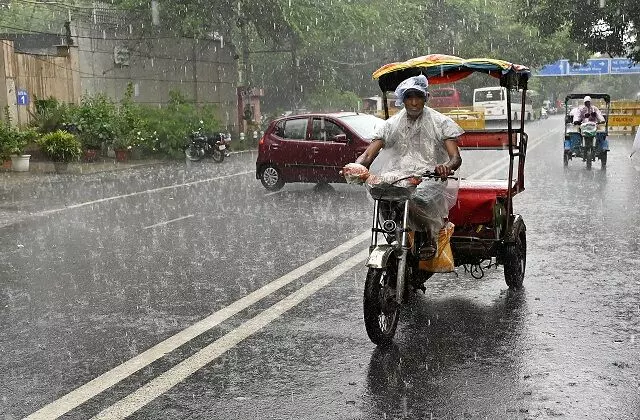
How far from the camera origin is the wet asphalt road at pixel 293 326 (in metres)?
4.48

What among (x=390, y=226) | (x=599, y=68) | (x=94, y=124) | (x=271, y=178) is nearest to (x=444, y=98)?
(x=94, y=124)

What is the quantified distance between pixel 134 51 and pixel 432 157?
26.1m

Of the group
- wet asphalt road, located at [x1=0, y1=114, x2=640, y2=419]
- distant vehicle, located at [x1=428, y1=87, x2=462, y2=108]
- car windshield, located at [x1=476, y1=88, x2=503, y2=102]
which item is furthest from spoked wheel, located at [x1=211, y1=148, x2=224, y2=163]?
car windshield, located at [x1=476, y1=88, x2=503, y2=102]

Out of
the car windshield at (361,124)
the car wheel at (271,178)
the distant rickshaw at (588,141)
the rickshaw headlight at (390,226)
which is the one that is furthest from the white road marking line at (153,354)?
the distant rickshaw at (588,141)

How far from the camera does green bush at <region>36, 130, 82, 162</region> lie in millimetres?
21234

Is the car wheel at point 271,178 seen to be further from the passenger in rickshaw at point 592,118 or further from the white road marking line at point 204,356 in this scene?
the white road marking line at point 204,356

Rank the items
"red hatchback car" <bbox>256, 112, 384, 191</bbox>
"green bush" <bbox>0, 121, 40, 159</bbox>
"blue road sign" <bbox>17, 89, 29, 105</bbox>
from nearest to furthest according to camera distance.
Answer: "red hatchback car" <bbox>256, 112, 384, 191</bbox> → "green bush" <bbox>0, 121, 40, 159</bbox> → "blue road sign" <bbox>17, 89, 29, 105</bbox>

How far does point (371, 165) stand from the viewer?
620 centimetres

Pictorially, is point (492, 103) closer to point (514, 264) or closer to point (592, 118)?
point (592, 118)

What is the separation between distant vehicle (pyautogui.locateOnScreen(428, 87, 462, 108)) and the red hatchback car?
1348 inches

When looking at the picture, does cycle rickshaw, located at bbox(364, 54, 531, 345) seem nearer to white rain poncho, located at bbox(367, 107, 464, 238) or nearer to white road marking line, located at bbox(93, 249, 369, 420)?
white rain poncho, located at bbox(367, 107, 464, 238)

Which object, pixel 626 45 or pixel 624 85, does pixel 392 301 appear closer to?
pixel 626 45

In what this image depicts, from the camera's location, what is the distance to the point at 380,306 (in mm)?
5277

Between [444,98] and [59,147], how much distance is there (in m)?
33.4
